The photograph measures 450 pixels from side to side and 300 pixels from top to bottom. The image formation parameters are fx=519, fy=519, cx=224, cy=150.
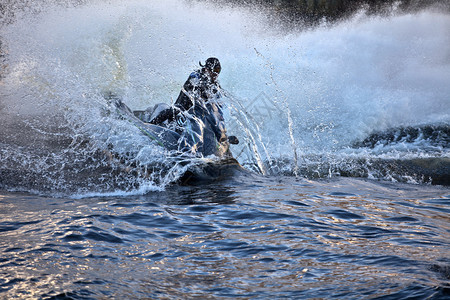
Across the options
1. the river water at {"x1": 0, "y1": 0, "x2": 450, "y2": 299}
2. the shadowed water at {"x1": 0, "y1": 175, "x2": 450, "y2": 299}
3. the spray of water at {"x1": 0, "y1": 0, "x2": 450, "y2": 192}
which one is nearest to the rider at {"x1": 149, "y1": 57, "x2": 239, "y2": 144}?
the river water at {"x1": 0, "y1": 0, "x2": 450, "y2": 299}

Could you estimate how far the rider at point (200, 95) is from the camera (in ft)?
22.7

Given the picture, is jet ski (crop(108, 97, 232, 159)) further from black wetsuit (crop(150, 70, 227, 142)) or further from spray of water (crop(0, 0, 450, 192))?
spray of water (crop(0, 0, 450, 192))

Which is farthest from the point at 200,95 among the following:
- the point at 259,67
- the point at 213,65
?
the point at 259,67

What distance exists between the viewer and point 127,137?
661cm

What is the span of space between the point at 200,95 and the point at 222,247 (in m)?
3.63

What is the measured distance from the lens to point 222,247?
142 inches

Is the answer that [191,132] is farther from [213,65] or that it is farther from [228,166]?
[213,65]

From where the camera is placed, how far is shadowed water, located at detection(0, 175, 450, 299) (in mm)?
2846

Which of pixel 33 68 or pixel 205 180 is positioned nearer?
pixel 205 180

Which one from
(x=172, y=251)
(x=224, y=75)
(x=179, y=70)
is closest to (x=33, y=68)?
(x=179, y=70)

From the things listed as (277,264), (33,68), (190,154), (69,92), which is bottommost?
(277,264)

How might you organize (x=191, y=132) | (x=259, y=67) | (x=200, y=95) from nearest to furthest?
(x=191, y=132) → (x=200, y=95) → (x=259, y=67)

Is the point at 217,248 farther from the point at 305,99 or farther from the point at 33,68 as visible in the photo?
the point at 305,99

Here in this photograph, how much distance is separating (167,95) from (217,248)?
9271 millimetres
